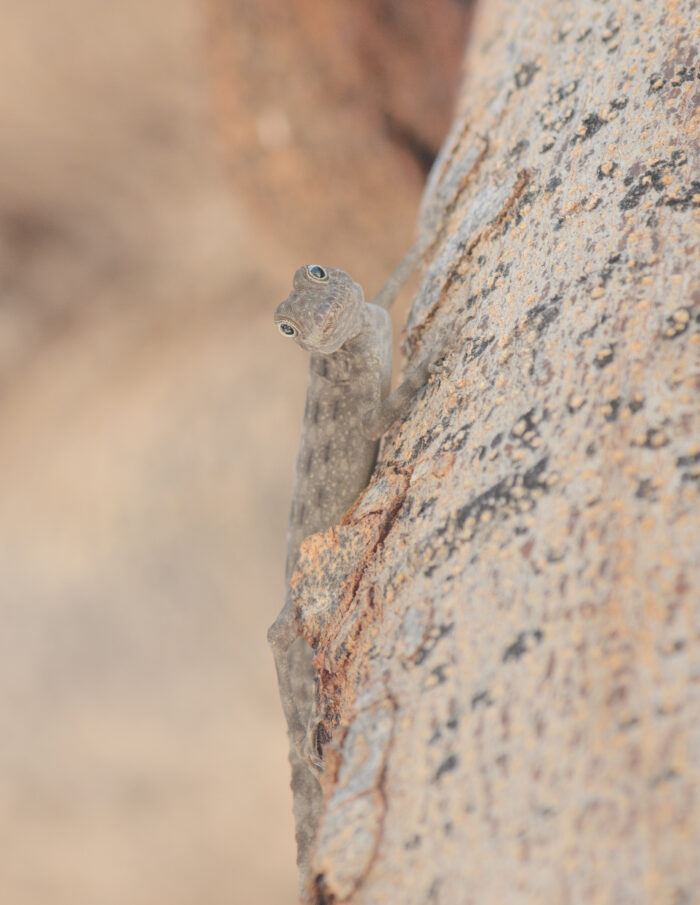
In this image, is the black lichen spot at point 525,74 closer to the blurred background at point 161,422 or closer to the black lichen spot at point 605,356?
the black lichen spot at point 605,356

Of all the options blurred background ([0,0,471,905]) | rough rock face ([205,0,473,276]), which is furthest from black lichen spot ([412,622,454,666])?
blurred background ([0,0,471,905])

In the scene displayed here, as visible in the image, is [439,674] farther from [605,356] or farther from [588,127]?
[588,127]

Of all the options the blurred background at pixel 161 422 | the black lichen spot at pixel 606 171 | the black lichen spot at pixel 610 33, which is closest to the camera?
the black lichen spot at pixel 606 171

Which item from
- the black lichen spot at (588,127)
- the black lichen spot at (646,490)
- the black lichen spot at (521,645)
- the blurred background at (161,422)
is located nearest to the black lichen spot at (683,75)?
the black lichen spot at (588,127)

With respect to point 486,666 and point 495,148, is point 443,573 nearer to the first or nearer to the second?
point 486,666

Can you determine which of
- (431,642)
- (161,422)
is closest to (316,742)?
(431,642)

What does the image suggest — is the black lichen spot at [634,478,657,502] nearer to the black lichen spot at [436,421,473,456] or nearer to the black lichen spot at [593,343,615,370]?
the black lichen spot at [593,343,615,370]

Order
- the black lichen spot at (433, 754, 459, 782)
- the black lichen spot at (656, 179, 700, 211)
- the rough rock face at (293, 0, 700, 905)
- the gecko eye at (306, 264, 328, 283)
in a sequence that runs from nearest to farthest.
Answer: the rough rock face at (293, 0, 700, 905), the black lichen spot at (433, 754, 459, 782), the black lichen spot at (656, 179, 700, 211), the gecko eye at (306, 264, 328, 283)

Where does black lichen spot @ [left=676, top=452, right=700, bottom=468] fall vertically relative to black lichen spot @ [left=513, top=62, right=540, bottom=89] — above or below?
below
